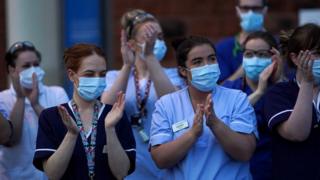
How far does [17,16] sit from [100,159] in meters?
3.50

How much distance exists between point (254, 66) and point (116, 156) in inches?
55.5

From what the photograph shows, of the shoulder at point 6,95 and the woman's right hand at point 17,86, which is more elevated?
the woman's right hand at point 17,86

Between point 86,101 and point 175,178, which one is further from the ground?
point 86,101

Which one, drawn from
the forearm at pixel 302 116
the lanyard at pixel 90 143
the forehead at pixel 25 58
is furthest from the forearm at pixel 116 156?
the forehead at pixel 25 58

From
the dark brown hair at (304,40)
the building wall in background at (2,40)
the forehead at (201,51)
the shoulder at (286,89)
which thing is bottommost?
the building wall in background at (2,40)

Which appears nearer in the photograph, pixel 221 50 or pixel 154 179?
pixel 154 179

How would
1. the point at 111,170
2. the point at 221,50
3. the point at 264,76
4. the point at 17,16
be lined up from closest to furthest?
the point at 111,170 → the point at 264,76 → the point at 221,50 → the point at 17,16

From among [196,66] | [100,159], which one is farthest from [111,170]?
[196,66]

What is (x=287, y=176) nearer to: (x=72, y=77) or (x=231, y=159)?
(x=231, y=159)

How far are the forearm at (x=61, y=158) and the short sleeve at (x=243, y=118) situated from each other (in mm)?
849

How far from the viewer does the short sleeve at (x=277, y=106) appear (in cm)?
462

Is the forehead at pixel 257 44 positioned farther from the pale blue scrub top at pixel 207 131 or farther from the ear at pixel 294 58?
the pale blue scrub top at pixel 207 131

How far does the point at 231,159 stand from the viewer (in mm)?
4535

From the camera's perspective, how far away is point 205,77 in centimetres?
462
